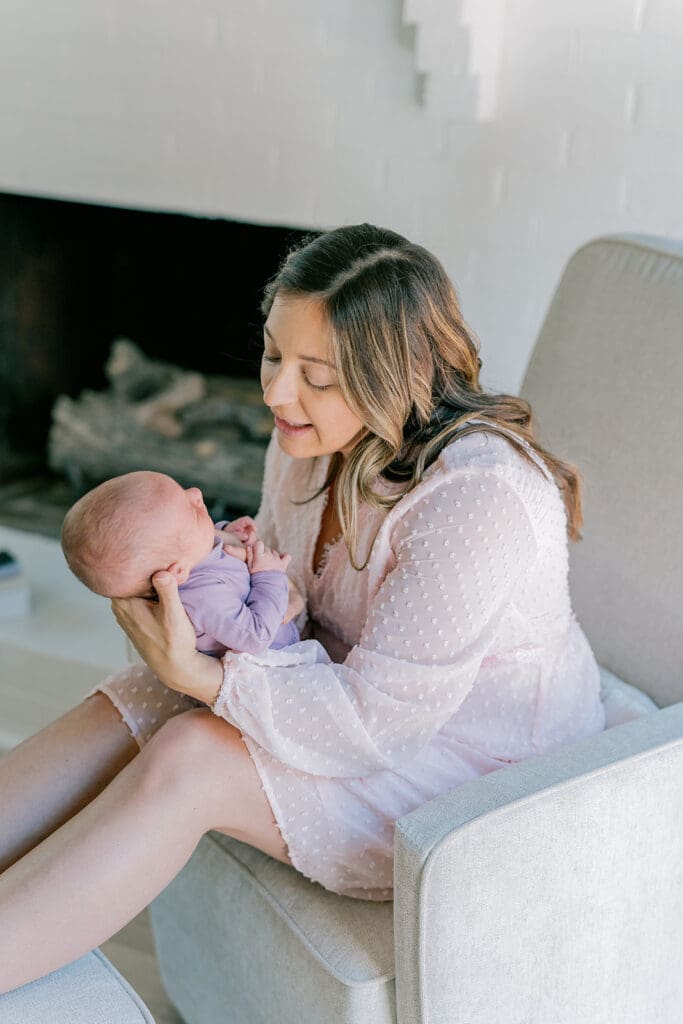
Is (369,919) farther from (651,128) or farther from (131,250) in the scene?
(131,250)

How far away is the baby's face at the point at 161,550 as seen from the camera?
122 centimetres

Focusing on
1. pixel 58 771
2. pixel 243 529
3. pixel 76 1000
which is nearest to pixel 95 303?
pixel 243 529

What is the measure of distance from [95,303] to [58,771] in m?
1.57

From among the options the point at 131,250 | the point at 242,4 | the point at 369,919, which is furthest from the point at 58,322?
the point at 369,919

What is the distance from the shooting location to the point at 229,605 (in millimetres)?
1276

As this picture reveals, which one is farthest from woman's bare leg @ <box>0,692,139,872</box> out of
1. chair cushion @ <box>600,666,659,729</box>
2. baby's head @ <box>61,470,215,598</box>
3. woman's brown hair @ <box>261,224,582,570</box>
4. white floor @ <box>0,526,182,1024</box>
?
white floor @ <box>0,526,182,1024</box>

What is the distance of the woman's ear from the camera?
1240 millimetres

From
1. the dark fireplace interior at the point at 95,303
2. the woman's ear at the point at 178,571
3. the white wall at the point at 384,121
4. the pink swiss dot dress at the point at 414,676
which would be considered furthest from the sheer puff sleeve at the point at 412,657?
the dark fireplace interior at the point at 95,303

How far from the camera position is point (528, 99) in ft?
6.49

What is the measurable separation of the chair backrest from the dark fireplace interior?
0.88 metres

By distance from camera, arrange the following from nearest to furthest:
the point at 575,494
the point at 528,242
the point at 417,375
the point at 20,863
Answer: the point at 20,863, the point at 417,375, the point at 575,494, the point at 528,242

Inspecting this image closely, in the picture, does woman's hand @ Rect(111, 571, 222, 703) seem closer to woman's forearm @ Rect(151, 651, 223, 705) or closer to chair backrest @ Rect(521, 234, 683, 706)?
woman's forearm @ Rect(151, 651, 223, 705)

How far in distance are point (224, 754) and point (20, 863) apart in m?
0.23

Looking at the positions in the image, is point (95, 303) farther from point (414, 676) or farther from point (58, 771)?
point (414, 676)
